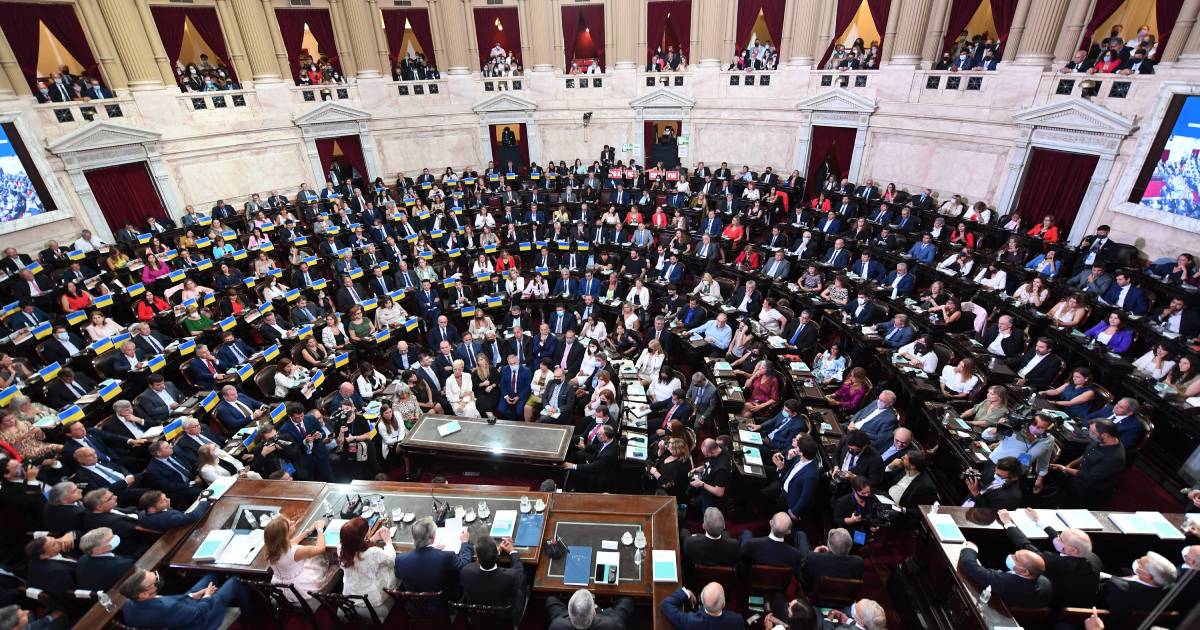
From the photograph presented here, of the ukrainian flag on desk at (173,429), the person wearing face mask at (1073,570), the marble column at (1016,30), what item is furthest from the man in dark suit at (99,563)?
the marble column at (1016,30)

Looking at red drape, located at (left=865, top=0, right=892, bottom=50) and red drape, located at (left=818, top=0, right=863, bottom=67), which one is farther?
red drape, located at (left=818, top=0, right=863, bottom=67)

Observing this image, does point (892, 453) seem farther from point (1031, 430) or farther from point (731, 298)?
point (731, 298)

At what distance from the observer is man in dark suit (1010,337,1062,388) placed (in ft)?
25.8

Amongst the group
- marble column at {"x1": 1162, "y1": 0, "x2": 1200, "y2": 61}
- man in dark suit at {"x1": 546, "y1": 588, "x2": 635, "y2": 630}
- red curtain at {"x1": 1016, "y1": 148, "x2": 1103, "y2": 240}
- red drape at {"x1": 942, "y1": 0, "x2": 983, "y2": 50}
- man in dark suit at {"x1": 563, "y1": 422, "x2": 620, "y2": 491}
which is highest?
red drape at {"x1": 942, "y1": 0, "x2": 983, "y2": 50}

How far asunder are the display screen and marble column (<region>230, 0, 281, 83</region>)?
6.10 meters

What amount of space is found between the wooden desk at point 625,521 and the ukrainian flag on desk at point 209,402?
5.52 metres

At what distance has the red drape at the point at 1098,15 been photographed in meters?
12.2

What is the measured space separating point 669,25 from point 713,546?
20523 millimetres

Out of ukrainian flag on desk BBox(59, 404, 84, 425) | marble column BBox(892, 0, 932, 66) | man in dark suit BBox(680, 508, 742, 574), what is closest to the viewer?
man in dark suit BBox(680, 508, 742, 574)

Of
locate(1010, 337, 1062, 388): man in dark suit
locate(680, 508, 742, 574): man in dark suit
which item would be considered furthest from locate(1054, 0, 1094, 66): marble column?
locate(680, 508, 742, 574): man in dark suit

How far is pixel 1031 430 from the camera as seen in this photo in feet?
20.2

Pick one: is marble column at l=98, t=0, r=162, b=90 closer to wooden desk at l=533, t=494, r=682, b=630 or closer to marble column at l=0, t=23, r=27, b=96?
marble column at l=0, t=23, r=27, b=96

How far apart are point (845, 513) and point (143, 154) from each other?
19.2 meters

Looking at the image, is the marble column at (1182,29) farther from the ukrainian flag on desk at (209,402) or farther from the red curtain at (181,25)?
the red curtain at (181,25)
